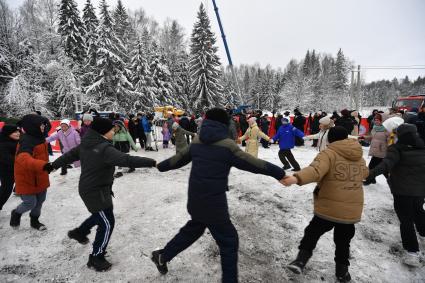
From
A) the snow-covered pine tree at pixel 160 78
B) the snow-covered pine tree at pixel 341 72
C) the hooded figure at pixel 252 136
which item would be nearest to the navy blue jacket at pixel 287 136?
the hooded figure at pixel 252 136

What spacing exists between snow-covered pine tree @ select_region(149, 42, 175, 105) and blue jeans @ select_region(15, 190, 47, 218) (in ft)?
97.2

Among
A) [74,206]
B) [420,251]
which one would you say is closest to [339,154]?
[420,251]

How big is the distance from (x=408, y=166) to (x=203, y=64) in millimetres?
29791

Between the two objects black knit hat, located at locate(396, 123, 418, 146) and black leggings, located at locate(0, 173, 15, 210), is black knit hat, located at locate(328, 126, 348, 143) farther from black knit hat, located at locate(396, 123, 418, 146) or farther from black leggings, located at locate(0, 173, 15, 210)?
black leggings, located at locate(0, 173, 15, 210)

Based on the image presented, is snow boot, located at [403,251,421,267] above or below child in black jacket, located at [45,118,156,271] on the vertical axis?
below

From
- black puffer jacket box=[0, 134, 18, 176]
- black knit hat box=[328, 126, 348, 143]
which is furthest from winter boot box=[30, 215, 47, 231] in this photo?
black knit hat box=[328, 126, 348, 143]

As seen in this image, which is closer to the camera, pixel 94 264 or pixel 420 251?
pixel 94 264

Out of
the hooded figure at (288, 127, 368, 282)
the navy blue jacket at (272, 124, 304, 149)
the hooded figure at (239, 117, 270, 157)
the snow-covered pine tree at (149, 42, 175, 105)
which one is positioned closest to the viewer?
the hooded figure at (288, 127, 368, 282)

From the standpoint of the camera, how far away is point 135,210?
5.29 metres

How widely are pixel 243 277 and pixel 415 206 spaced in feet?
9.05

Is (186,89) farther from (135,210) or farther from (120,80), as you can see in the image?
(135,210)

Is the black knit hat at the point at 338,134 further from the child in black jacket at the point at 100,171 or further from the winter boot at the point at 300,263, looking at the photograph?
the child in black jacket at the point at 100,171

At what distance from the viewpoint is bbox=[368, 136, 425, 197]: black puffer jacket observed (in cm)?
337

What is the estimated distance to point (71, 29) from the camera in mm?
29062
